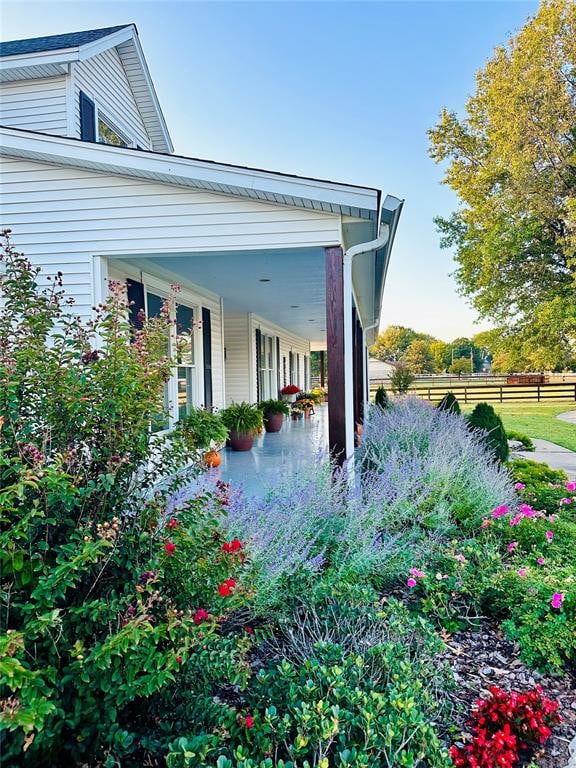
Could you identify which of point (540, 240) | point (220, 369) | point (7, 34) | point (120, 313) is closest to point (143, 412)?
point (120, 313)

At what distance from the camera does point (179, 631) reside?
147 cm

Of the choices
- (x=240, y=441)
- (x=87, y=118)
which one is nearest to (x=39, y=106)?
(x=87, y=118)

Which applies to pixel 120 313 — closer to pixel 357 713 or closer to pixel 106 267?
pixel 357 713

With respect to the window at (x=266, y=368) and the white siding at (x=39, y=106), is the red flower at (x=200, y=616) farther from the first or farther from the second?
the window at (x=266, y=368)

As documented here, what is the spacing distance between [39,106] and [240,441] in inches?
236

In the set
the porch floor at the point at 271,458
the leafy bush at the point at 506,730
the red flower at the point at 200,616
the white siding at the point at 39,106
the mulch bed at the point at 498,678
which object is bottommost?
the mulch bed at the point at 498,678

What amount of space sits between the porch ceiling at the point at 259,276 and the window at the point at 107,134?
317cm

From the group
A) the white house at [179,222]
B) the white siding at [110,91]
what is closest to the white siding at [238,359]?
the white siding at [110,91]

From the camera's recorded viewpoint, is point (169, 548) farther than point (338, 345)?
No

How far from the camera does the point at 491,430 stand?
6754mm

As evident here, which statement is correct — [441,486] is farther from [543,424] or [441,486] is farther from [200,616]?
[543,424]

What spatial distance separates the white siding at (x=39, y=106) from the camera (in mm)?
6836

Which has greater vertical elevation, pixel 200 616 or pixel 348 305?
pixel 348 305

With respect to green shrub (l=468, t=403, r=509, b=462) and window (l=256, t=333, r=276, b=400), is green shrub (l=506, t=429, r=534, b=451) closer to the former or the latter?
green shrub (l=468, t=403, r=509, b=462)
